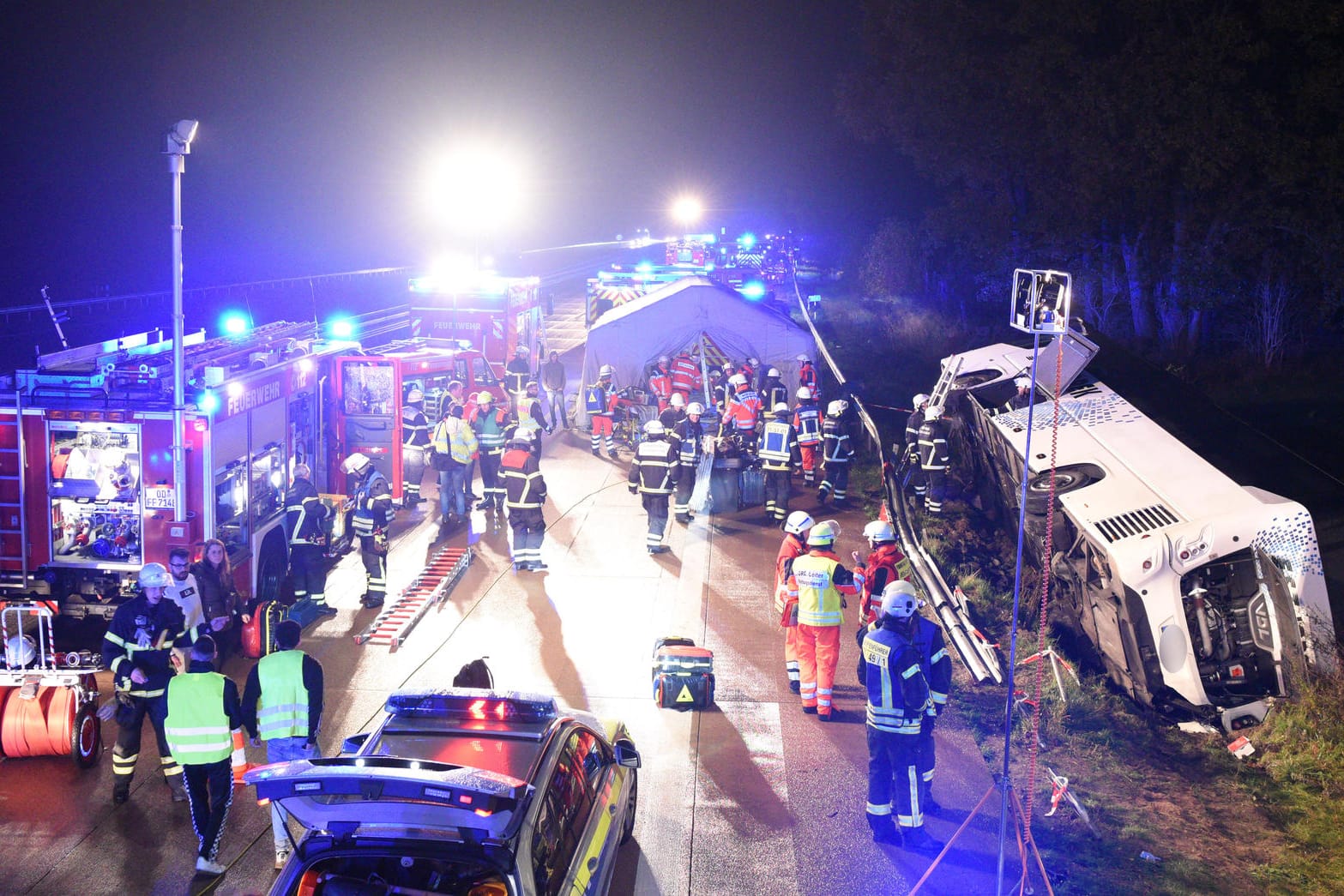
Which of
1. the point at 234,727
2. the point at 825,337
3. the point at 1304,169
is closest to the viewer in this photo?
the point at 234,727

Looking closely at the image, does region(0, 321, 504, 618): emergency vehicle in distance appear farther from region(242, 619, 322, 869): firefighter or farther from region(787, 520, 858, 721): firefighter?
region(787, 520, 858, 721): firefighter

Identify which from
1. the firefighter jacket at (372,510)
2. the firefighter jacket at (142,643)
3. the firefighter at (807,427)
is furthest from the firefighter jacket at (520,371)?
the firefighter jacket at (142,643)

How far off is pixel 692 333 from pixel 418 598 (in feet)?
34.1

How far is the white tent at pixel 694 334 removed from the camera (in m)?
20.8

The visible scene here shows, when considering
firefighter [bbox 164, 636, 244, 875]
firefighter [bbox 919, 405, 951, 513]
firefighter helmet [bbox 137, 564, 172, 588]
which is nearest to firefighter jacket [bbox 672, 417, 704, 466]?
firefighter [bbox 919, 405, 951, 513]

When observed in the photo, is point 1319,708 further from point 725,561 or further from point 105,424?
point 105,424

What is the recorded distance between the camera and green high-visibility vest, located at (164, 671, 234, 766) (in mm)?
6488

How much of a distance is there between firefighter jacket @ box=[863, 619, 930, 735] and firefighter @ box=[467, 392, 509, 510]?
863 cm

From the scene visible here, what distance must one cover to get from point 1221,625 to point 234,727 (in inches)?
282

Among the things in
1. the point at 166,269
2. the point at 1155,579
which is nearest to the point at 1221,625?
the point at 1155,579

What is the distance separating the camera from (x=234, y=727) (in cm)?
670

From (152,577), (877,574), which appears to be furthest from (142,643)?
(877,574)

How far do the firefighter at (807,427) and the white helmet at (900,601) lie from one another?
8958mm

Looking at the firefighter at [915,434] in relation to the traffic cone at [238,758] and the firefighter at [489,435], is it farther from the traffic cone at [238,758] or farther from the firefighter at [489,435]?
the traffic cone at [238,758]
